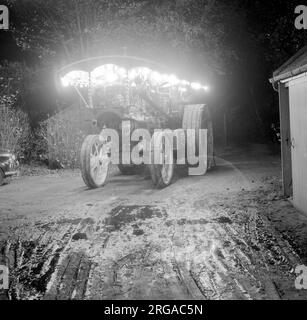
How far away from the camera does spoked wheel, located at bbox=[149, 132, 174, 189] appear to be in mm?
8281

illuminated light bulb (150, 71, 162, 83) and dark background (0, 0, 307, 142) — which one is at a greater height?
dark background (0, 0, 307, 142)

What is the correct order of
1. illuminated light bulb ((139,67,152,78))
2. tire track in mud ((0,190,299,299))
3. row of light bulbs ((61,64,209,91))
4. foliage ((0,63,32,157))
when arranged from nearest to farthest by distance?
tire track in mud ((0,190,299,299)), row of light bulbs ((61,64,209,91)), illuminated light bulb ((139,67,152,78)), foliage ((0,63,32,157))

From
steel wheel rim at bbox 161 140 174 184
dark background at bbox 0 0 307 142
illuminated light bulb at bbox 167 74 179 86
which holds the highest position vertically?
dark background at bbox 0 0 307 142

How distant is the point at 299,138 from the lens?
646cm

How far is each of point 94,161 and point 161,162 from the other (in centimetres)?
179

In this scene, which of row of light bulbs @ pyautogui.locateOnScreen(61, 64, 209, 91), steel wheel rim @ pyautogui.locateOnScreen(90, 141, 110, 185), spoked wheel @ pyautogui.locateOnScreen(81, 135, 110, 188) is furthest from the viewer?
row of light bulbs @ pyautogui.locateOnScreen(61, 64, 209, 91)

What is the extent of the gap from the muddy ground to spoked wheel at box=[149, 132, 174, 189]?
28 cm

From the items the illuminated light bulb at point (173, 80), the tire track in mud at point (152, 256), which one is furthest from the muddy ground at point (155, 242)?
the illuminated light bulb at point (173, 80)

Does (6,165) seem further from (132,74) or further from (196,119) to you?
(196,119)

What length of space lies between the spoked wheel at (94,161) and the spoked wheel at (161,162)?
5.05 ft

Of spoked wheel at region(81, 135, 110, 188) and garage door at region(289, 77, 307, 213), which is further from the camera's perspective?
spoked wheel at region(81, 135, 110, 188)

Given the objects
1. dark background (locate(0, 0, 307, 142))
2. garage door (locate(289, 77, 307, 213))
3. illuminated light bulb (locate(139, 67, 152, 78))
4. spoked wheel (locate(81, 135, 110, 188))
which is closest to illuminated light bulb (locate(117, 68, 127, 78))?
illuminated light bulb (locate(139, 67, 152, 78))

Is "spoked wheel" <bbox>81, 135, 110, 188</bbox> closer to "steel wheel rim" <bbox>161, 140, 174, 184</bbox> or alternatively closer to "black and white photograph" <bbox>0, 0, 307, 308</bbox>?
"black and white photograph" <bbox>0, 0, 307, 308</bbox>

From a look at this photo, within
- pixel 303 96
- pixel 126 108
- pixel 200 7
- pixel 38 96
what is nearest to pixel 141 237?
pixel 303 96
